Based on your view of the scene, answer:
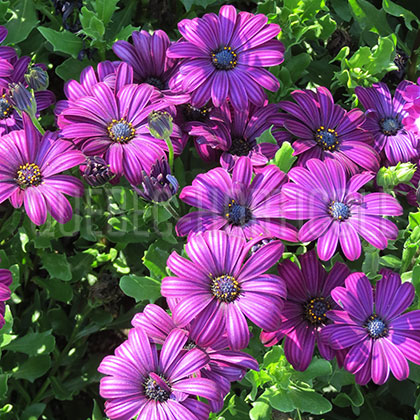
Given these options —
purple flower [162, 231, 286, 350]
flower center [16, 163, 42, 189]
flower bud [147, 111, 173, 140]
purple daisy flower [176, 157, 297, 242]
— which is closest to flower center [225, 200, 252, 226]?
purple daisy flower [176, 157, 297, 242]

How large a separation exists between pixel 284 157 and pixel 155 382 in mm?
596

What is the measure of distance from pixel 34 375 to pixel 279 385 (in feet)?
2.56

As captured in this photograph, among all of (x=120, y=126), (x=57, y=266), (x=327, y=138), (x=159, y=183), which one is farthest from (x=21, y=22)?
(x=327, y=138)

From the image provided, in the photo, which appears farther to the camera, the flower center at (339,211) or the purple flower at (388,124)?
the purple flower at (388,124)

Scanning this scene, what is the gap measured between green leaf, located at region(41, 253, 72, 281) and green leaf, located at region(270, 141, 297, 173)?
2.16 ft

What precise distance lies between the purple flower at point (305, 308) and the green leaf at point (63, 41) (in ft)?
2.91

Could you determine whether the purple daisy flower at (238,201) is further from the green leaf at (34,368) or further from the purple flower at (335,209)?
the green leaf at (34,368)

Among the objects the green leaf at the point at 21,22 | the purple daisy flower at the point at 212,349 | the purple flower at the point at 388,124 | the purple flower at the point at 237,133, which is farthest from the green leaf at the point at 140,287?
the green leaf at the point at 21,22

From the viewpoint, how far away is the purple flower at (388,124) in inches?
63.4

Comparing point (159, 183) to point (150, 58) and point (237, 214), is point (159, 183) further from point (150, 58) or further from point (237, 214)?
point (150, 58)

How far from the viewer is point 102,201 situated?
5.61 feet

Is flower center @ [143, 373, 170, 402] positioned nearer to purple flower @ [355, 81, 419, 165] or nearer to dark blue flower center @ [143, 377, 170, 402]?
dark blue flower center @ [143, 377, 170, 402]

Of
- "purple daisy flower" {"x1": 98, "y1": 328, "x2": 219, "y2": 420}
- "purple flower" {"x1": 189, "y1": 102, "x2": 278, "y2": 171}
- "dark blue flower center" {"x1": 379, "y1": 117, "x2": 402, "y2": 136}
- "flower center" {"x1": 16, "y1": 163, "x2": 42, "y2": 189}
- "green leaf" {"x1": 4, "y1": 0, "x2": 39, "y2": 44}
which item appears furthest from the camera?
"green leaf" {"x1": 4, "y1": 0, "x2": 39, "y2": 44}

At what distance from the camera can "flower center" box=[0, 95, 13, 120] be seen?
62.0 inches
